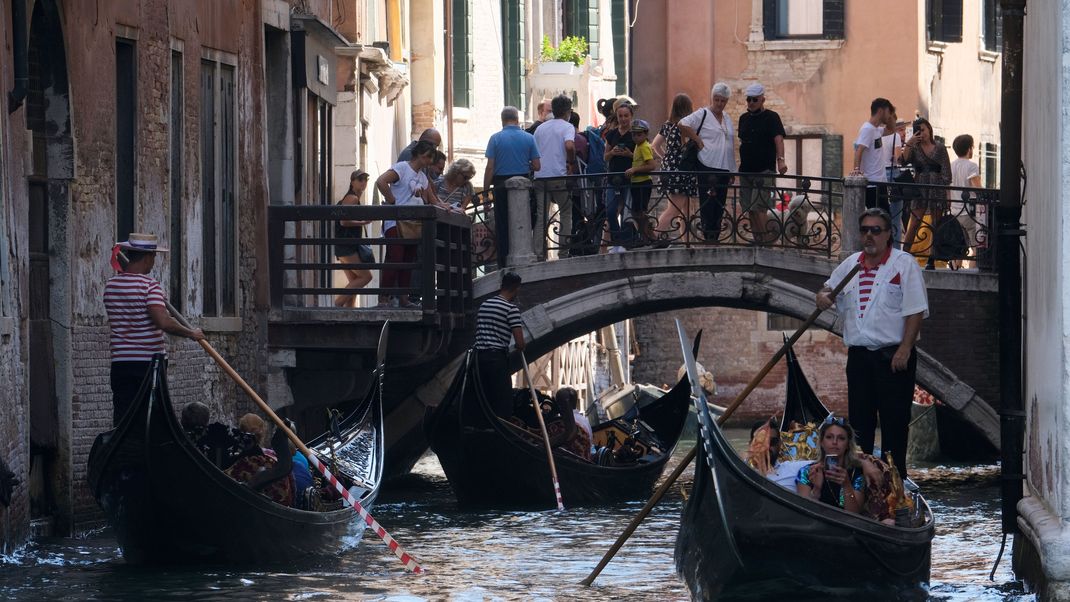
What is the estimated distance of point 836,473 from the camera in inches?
296

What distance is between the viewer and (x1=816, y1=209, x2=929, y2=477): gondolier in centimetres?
887

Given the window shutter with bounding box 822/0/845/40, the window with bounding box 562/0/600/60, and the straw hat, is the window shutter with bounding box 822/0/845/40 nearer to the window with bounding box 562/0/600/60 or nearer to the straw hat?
the window with bounding box 562/0/600/60

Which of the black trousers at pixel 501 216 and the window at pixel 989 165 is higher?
the window at pixel 989 165

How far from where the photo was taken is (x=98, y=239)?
997cm

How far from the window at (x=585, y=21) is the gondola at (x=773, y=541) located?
→ 14213mm

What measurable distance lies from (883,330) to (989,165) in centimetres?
1447

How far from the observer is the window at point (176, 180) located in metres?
11.0

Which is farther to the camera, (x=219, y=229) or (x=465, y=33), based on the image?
(x=465, y=33)

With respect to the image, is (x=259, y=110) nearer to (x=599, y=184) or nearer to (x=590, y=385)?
(x=599, y=184)

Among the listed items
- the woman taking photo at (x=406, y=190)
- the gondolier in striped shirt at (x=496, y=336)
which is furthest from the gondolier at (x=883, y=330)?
the woman taking photo at (x=406, y=190)

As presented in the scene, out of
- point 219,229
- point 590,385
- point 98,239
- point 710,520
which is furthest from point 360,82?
point 710,520

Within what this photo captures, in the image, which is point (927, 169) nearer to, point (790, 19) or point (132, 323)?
point (132, 323)

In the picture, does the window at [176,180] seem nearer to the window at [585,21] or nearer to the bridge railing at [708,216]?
the bridge railing at [708,216]

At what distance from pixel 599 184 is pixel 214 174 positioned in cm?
302
